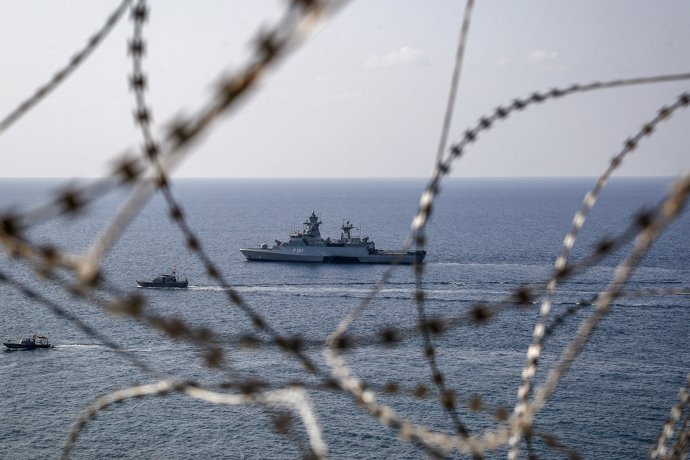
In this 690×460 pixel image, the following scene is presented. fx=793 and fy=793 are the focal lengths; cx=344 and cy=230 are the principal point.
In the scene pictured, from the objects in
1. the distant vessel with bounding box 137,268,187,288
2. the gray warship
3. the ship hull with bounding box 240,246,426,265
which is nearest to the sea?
the distant vessel with bounding box 137,268,187,288

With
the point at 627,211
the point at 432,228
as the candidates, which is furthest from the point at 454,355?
the point at 627,211

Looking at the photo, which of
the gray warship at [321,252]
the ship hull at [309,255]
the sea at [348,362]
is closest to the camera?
the sea at [348,362]

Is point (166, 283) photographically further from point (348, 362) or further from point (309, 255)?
point (348, 362)

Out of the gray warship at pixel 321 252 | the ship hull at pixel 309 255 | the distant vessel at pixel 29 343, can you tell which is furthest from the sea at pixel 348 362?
the ship hull at pixel 309 255

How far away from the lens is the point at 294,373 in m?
32.7

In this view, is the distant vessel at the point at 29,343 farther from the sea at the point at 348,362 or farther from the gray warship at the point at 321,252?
the gray warship at the point at 321,252

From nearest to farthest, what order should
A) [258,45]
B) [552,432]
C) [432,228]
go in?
[258,45]
[552,432]
[432,228]

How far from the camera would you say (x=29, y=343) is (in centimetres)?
3800

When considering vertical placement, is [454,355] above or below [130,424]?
above

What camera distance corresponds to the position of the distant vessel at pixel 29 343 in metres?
38.0

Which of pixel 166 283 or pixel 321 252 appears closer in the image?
pixel 166 283

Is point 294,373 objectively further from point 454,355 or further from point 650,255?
point 650,255

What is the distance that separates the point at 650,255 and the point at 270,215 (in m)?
81.3

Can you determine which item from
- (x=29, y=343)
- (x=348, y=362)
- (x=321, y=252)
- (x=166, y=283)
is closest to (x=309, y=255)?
(x=321, y=252)
